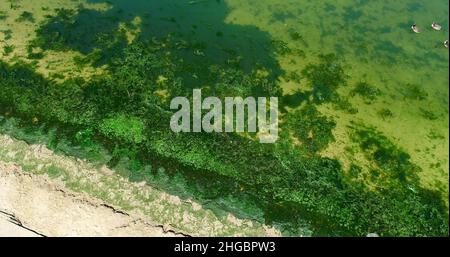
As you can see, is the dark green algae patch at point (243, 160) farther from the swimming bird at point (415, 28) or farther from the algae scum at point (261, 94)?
the swimming bird at point (415, 28)

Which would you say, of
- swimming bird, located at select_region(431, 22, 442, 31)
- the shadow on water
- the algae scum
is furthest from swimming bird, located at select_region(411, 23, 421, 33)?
the shadow on water

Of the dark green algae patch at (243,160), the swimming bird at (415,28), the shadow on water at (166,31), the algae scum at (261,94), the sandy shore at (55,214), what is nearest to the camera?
the sandy shore at (55,214)

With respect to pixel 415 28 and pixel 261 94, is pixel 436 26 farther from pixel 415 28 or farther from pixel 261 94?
pixel 261 94

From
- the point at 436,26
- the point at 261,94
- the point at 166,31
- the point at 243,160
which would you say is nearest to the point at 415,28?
the point at 436,26

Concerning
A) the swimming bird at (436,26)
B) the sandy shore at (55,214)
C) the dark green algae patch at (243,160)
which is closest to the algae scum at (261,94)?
the dark green algae patch at (243,160)

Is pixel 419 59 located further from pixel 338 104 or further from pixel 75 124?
pixel 75 124

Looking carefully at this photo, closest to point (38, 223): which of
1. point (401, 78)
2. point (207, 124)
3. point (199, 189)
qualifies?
point (199, 189)

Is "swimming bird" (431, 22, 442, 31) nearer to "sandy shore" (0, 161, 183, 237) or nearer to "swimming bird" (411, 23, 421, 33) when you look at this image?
"swimming bird" (411, 23, 421, 33)

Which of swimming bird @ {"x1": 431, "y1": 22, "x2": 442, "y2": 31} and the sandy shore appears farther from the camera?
swimming bird @ {"x1": 431, "y1": 22, "x2": 442, "y2": 31}
